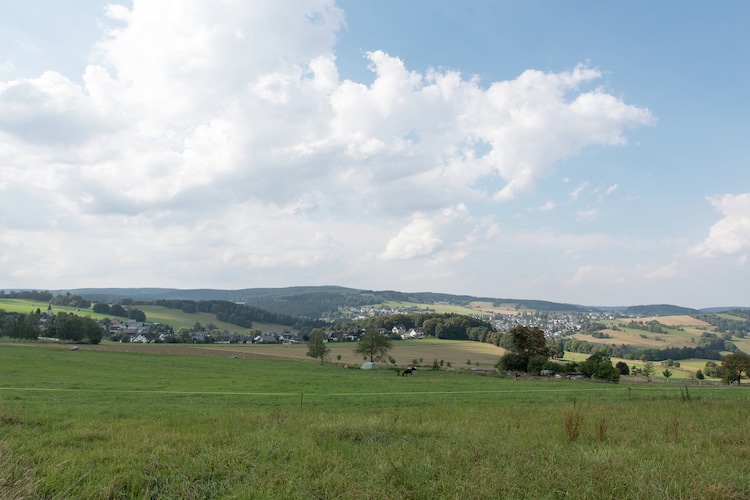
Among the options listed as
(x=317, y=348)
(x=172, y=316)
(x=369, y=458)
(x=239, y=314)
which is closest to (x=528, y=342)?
(x=317, y=348)

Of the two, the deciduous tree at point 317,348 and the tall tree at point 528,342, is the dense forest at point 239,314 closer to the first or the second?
the deciduous tree at point 317,348

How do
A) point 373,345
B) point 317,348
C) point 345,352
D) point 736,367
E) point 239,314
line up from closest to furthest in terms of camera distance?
1. point 736,367
2. point 373,345
3. point 317,348
4. point 345,352
5. point 239,314

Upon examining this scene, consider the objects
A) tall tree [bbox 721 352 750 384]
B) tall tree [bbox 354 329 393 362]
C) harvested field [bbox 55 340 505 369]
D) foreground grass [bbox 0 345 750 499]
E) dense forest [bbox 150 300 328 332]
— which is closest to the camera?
foreground grass [bbox 0 345 750 499]

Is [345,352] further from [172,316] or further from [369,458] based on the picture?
[172,316]

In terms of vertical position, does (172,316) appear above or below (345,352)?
below

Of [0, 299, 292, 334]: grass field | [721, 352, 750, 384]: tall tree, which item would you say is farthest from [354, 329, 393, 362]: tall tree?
[0, 299, 292, 334]: grass field

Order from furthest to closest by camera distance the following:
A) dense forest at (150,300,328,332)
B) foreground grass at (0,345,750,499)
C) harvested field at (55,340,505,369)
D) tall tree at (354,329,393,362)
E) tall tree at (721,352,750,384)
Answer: dense forest at (150,300,328,332) < harvested field at (55,340,505,369) < tall tree at (354,329,393,362) < tall tree at (721,352,750,384) < foreground grass at (0,345,750,499)

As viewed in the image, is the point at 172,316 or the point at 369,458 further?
the point at 172,316

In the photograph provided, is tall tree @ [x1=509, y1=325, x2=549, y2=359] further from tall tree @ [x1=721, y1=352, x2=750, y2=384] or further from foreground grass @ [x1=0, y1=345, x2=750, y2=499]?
foreground grass @ [x1=0, y1=345, x2=750, y2=499]

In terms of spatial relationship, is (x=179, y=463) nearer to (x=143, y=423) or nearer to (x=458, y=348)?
(x=143, y=423)

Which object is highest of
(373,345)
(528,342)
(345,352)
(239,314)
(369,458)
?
(369,458)

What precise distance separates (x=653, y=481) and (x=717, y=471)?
5.07 ft

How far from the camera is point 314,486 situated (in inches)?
247

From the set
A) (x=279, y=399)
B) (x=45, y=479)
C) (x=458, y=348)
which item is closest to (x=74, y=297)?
(x=458, y=348)
